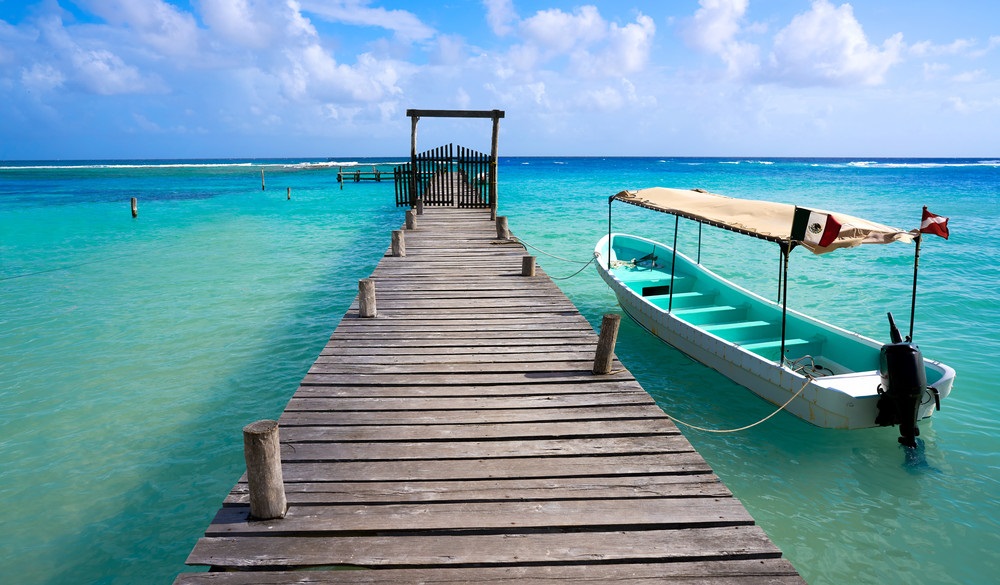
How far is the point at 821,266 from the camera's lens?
61.4ft

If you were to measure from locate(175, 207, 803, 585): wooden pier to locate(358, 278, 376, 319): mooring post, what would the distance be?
1.02 metres

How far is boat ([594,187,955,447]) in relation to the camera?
6.37 metres

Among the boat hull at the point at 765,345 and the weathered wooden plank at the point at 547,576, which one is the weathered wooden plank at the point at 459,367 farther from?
the weathered wooden plank at the point at 547,576

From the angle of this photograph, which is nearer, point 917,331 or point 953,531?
point 953,531

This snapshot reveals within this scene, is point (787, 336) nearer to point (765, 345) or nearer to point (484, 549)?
point (765, 345)

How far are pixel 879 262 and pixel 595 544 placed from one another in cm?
2054

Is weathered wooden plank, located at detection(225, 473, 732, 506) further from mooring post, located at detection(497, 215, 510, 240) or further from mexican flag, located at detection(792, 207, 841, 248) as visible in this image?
mooring post, located at detection(497, 215, 510, 240)

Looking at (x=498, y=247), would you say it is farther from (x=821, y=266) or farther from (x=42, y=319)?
(x=821, y=266)

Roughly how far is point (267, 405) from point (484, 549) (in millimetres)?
5724

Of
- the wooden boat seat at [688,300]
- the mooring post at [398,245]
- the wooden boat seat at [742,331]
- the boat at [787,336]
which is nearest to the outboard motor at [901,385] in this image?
the boat at [787,336]

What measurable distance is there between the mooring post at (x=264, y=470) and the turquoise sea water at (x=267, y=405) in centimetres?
225

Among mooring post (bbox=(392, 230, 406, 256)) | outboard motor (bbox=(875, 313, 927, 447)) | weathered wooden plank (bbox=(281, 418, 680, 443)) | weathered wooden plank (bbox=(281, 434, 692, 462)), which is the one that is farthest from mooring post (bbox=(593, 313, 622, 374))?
mooring post (bbox=(392, 230, 406, 256))

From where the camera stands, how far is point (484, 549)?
11.8 feet

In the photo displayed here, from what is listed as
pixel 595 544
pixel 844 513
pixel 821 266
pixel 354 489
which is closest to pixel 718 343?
pixel 844 513
